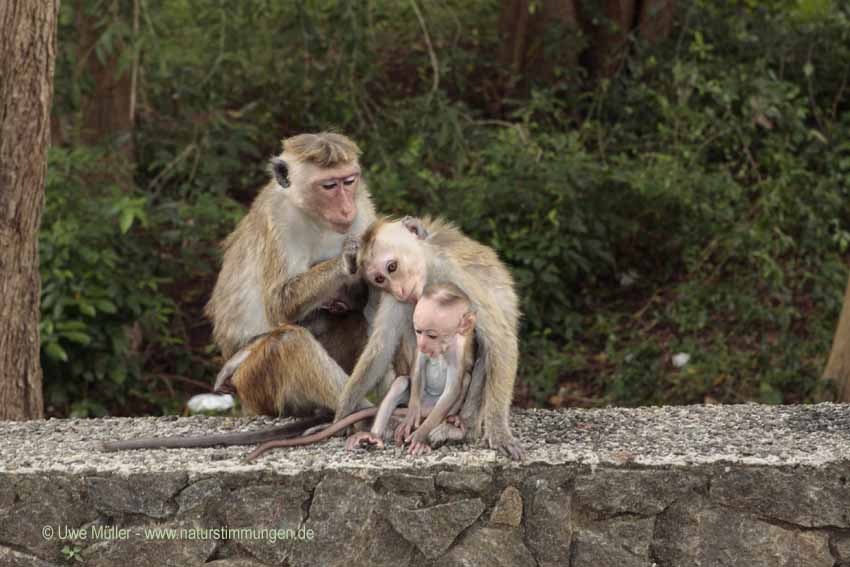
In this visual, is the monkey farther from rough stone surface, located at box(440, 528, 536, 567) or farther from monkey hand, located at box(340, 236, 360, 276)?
rough stone surface, located at box(440, 528, 536, 567)

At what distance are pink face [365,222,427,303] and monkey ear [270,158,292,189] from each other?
689 mm

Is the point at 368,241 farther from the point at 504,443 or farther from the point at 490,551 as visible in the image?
the point at 490,551

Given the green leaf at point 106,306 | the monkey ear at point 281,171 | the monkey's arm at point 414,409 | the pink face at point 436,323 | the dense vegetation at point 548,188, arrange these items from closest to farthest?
the pink face at point 436,323 < the monkey's arm at point 414,409 < the monkey ear at point 281,171 < the green leaf at point 106,306 < the dense vegetation at point 548,188

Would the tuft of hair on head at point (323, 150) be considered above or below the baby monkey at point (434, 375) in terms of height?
above

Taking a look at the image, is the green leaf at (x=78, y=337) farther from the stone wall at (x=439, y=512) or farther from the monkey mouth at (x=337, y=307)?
the stone wall at (x=439, y=512)

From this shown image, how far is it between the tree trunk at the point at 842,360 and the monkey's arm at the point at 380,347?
12.8 ft

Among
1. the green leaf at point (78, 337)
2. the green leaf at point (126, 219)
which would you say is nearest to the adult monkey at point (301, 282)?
the green leaf at point (126, 219)

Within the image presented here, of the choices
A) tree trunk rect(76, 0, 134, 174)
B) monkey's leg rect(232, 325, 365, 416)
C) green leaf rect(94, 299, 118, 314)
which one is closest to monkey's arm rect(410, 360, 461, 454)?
monkey's leg rect(232, 325, 365, 416)

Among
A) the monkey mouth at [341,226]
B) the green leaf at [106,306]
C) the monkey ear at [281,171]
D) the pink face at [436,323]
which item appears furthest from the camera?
the green leaf at [106,306]

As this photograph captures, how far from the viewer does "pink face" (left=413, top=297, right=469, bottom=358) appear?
4.89m

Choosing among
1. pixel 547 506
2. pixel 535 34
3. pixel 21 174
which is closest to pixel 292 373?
pixel 547 506

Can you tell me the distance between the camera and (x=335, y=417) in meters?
5.40

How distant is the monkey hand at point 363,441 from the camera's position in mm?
5207

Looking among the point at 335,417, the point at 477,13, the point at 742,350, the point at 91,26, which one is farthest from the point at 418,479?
the point at 477,13
